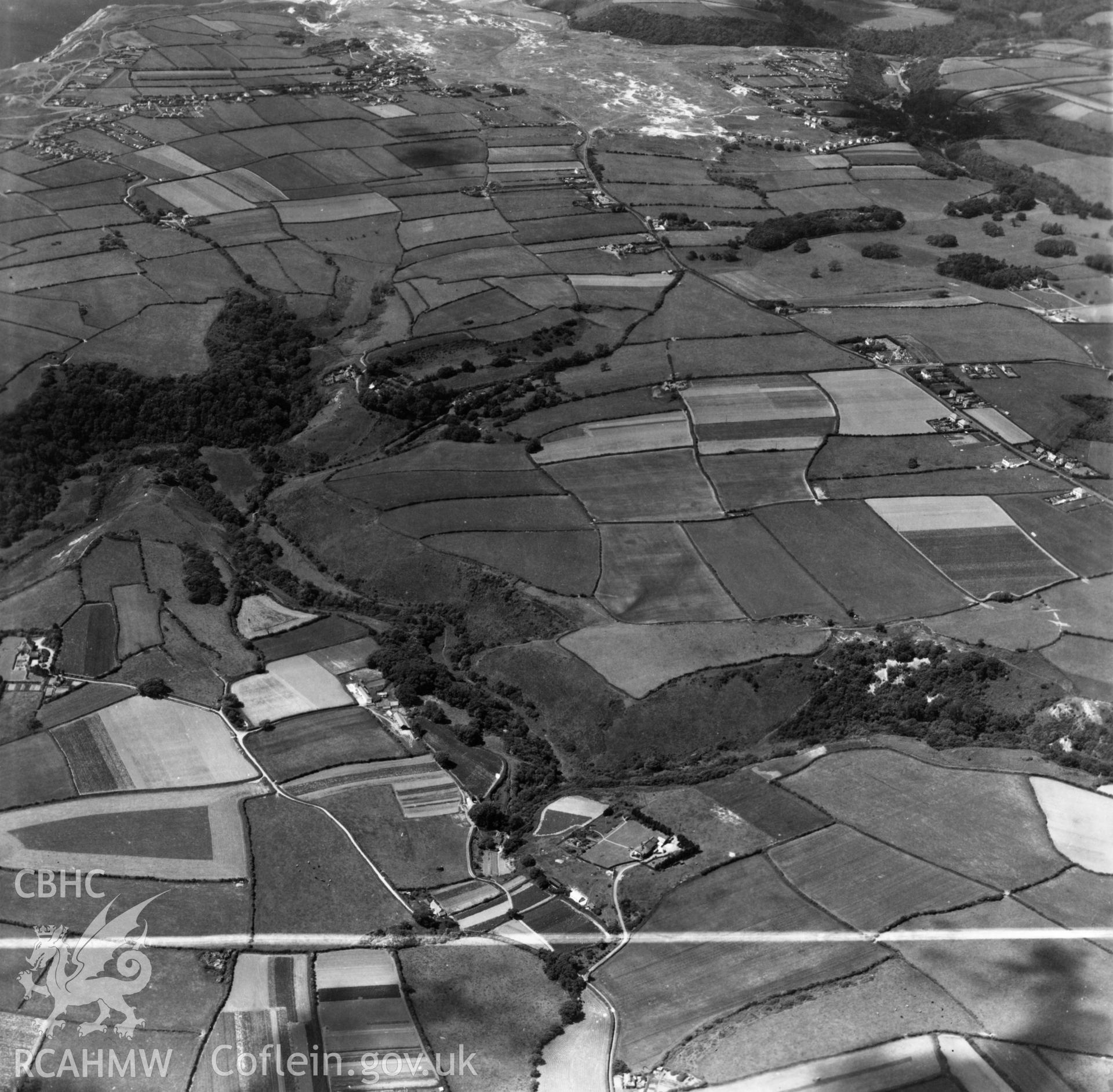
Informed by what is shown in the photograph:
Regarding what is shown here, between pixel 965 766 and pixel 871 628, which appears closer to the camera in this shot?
pixel 965 766

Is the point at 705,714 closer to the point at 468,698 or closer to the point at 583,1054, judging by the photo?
the point at 468,698

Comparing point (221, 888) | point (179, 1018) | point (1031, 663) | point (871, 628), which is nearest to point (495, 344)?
point (871, 628)

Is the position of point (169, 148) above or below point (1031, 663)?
above

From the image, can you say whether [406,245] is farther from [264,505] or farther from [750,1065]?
[750,1065]

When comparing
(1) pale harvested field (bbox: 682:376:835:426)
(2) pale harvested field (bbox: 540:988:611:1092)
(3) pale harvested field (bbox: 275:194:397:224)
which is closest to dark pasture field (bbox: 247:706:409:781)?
(2) pale harvested field (bbox: 540:988:611:1092)

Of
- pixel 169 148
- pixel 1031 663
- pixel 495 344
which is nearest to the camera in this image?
pixel 1031 663

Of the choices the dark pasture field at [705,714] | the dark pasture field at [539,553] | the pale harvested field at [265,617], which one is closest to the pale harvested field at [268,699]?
the pale harvested field at [265,617]

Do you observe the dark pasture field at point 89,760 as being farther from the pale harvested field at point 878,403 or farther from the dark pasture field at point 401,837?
the pale harvested field at point 878,403
